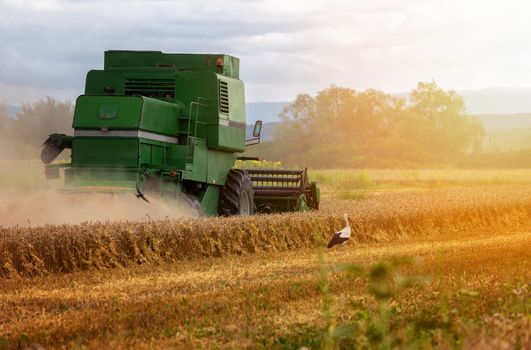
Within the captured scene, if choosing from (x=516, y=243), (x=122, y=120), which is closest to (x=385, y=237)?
(x=516, y=243)

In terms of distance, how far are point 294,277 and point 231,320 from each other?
3595 mm

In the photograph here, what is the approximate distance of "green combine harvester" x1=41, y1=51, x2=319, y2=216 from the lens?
54.5ft

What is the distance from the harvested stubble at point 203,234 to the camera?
13383 millimetres

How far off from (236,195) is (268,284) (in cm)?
737

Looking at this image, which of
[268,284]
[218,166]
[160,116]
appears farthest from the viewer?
[218,166]

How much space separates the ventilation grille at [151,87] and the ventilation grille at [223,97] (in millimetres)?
846

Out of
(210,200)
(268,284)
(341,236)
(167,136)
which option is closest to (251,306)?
(268,284)

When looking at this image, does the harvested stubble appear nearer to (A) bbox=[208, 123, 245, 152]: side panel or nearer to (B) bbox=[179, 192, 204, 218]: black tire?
(B) bbox=[179, 192, 204, 218]: black tire

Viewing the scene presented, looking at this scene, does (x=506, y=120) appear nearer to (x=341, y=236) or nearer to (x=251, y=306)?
(x=341, y=236)

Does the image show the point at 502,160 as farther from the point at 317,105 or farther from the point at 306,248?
the point at 306,248

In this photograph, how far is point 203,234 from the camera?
51.1ft

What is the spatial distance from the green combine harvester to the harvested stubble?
4.18 feet

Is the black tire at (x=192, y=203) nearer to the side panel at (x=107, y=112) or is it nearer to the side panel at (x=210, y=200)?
the side panel at (x=210, y=200)

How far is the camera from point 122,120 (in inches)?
657
